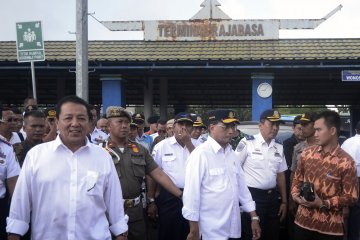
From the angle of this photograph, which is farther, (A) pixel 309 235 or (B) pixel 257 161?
(B) pixel 257 161

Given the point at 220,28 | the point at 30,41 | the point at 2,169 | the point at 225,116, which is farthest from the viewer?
the point at 220,28

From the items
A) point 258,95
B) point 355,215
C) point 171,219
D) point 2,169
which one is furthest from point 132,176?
point 258,95

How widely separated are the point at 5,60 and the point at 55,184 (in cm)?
991

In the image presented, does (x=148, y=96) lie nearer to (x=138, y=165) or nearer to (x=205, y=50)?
(x=205, y=50)

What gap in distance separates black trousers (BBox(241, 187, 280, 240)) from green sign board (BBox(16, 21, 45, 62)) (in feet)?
16.2

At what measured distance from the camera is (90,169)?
316 centimetres

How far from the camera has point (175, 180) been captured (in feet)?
18.6

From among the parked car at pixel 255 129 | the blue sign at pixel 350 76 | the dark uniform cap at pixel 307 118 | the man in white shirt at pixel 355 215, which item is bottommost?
the man in white shirt at pixel 355 215

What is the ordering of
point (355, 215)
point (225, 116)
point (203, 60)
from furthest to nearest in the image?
1. point (203, 60)
2. point (355, 215)
3. point (225, 116)

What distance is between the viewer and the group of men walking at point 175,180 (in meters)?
3.08

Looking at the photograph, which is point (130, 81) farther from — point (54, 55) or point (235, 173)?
point (235, 173)

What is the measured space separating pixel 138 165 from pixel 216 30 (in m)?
9.46

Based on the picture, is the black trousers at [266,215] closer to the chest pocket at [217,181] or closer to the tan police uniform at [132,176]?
the chest pocket at [217,181]

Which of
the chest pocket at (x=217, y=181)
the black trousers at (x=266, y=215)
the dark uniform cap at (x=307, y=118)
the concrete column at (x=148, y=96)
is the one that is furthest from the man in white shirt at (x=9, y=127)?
the concrete column at (x=148, y=96)
